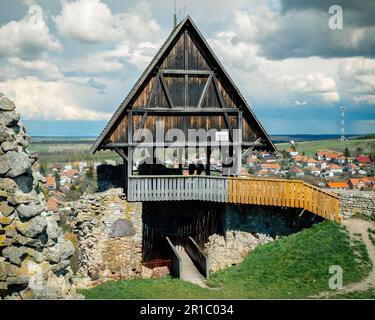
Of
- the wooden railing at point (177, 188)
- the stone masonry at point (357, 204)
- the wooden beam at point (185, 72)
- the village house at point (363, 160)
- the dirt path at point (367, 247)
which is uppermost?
the village house at point (363, 160)

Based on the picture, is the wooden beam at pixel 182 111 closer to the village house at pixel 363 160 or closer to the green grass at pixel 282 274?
the green grass at pixel 282 274

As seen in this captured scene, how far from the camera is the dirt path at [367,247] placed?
14.8 metres

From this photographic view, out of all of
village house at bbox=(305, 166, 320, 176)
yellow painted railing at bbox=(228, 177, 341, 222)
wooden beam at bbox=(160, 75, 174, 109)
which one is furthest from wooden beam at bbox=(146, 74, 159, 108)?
village house at bbox=(305, 166, 320, 176)

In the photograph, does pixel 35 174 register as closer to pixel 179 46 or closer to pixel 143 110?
pixel 143 110

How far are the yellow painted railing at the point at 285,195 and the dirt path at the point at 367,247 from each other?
1.98 feet

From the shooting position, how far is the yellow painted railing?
60.4 ft

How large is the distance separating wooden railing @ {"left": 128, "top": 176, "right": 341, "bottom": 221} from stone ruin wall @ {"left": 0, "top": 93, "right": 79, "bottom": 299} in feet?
23.5

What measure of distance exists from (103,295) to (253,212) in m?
7.09

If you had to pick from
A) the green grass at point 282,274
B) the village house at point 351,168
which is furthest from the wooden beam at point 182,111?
the village house at point 351,168

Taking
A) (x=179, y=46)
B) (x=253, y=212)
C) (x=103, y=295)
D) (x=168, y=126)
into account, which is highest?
(x=179, y=46)

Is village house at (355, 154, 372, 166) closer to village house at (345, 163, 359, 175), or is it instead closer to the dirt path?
village house at (345, 163, 359, 175)
